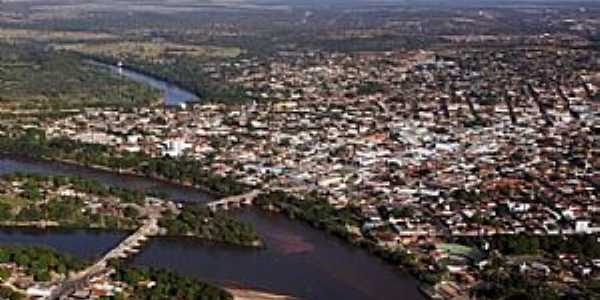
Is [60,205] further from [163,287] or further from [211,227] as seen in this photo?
[163,287]

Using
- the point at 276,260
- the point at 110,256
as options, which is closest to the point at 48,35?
the point at 110,256

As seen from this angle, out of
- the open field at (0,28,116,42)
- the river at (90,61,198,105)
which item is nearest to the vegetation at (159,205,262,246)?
the river at (90,61,198,105)

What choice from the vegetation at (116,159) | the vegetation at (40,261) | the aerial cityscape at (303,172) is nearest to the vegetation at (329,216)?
the aerial cityscape at (303,172)

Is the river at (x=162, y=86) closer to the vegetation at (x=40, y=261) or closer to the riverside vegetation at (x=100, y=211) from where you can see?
the riverside vegetation at (x=100, y=211)

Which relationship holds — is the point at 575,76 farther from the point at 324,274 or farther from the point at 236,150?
the point at 324,274

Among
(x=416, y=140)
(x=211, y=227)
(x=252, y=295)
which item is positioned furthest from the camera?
(x=416, y=140)

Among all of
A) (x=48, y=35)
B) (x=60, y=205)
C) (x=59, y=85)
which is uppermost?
(x=60, y=205)
